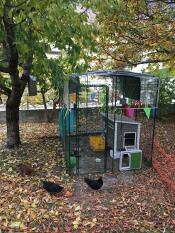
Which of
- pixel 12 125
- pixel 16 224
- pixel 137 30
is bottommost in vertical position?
pixel 16 224

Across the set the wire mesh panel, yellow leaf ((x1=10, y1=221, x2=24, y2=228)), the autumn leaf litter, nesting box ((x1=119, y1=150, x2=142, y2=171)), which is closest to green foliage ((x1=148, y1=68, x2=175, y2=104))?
the wire mesh panel

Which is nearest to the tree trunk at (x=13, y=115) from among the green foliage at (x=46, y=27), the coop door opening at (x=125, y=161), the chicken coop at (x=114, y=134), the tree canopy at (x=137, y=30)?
the chicken coop at (x=114, y=134)

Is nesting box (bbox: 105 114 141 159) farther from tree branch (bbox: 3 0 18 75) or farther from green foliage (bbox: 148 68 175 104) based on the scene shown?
green foliage (bbox: 148 68 175 104)

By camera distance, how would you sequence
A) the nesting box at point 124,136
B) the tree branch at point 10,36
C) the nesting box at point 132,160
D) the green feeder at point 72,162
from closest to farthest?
1. the tree branch at point 10,36
2. the green feeder at point 72,162
3. the nesting box at point 132,160
4. the nesting box at point 124,136

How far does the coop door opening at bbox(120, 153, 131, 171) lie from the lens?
7.30m

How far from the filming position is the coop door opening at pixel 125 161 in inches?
287

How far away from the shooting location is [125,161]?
25.4 feet

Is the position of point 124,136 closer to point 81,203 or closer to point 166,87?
point 81,203

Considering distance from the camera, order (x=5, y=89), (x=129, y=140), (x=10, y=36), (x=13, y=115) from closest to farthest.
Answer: (x=10, y=36) → (x=129, y=140) → (x=5, y=89) → (x=13, y=115)

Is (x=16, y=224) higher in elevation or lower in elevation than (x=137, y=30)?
lower

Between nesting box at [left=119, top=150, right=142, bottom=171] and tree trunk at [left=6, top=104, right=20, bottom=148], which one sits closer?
nesting box at [left=119, top=150, right=142, bottom=171]

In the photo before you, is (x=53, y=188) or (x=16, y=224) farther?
(x=53, y=188)

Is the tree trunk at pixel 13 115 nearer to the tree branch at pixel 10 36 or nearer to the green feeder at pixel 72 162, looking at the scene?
the tree branch at pixel 10 36

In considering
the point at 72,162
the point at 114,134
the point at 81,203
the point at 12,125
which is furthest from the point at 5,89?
the point at 81,203
